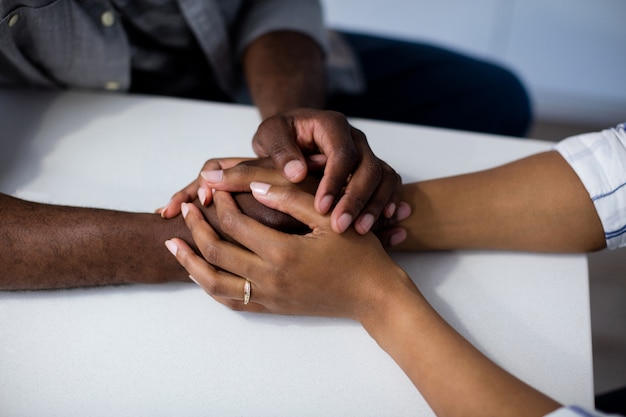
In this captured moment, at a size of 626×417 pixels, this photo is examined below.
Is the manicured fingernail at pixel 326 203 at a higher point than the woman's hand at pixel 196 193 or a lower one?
higher

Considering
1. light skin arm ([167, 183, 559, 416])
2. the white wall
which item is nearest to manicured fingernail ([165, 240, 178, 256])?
light skin arm ([167, 183, 559, 416])

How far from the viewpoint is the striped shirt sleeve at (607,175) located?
791 millimetres

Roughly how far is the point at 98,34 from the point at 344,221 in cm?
53

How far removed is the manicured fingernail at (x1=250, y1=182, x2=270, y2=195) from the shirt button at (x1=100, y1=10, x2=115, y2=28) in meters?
0.42

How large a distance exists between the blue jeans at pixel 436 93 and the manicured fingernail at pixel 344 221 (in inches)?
23.7

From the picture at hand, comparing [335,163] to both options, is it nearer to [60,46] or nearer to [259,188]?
[259,188]

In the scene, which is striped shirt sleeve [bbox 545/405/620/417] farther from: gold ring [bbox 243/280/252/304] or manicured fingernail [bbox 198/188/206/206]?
manicured fingernail [bbox 198/188/206/206]

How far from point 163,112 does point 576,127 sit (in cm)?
180

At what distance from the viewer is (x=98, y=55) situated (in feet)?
3.26

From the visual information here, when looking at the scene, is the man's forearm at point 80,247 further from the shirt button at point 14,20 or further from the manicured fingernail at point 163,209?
the shirt button at point 14,20

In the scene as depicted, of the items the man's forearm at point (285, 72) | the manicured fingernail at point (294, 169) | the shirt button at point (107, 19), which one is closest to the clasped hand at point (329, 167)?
the manicured fingernail at point (294, 169)

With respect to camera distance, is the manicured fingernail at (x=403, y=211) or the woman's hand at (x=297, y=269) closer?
the woman's hand at (x=297, y=269)

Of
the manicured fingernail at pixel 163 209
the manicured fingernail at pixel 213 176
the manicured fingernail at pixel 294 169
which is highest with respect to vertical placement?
the manicured fingernail at pixel 294 169

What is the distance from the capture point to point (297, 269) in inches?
28.2
